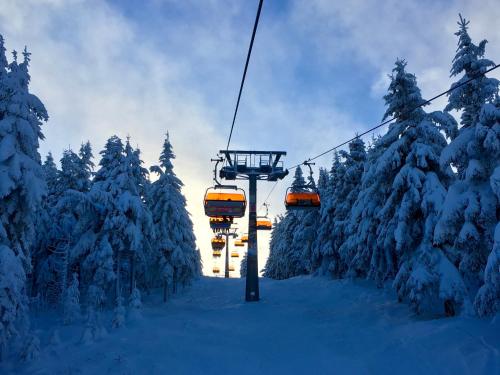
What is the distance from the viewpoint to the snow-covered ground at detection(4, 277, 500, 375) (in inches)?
399

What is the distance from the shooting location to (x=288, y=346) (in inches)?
527

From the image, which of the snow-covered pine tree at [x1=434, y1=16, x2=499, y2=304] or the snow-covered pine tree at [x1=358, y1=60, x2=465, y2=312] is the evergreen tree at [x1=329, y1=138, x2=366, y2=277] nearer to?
the snow-covered pine tree at [x1=358, y1=60, x2=465, y2=312]

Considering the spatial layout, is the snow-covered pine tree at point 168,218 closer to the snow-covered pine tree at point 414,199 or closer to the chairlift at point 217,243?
the snow-covered pine tree at point 414,199

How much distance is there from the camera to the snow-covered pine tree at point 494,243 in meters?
9.01

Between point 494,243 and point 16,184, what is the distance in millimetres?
13723

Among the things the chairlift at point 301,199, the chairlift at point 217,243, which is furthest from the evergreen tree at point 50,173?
the chairlift at point 217,243

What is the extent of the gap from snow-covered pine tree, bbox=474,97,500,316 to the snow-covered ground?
3.09 ft

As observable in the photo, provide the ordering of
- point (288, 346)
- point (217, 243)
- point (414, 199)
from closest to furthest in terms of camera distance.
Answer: point (288, 346) < point (414, 199) < point (217, 243)

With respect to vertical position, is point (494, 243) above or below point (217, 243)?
below

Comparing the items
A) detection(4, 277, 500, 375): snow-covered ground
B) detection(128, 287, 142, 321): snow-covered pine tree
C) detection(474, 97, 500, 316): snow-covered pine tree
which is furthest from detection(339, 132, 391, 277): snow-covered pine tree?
detection(128, 287, 142, 321): snow-covered pine tree

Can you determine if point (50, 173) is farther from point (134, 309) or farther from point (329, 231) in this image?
Answer: point (329, 231)

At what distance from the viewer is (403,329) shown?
13531 mm

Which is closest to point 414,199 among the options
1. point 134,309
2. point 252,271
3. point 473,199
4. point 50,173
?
point 473,199

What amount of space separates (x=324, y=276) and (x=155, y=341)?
78.6 ft
